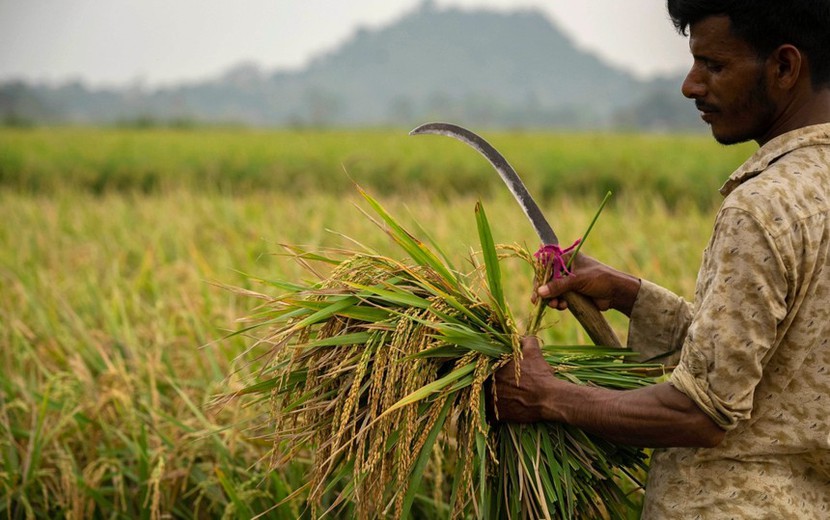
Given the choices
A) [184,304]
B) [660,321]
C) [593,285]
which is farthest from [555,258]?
[184,304]

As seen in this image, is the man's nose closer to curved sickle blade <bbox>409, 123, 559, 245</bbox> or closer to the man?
the man

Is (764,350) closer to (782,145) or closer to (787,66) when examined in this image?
(782,145)

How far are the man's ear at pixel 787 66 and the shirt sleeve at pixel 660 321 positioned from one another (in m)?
0.50

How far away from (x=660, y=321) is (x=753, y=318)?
0.48m

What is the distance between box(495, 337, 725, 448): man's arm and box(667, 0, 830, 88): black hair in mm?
551

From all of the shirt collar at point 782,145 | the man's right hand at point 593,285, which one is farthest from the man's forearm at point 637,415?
the shirt collar at point 782,145

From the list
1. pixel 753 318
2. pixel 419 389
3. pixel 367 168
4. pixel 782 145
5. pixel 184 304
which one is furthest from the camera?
pixel 367 168

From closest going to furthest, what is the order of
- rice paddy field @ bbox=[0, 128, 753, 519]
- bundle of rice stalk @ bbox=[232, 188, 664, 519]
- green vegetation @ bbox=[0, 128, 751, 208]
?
bundle of rice stalk @ bbox=[232, 188, 664, 519] < rice paddy field @ bbox=[0, 128, 753, 519] < green vegetation @ bbox=[0, 128, 751, 208]

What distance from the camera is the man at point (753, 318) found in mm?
1206

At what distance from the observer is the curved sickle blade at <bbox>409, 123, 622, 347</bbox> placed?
1.61 m

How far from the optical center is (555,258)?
1635mm

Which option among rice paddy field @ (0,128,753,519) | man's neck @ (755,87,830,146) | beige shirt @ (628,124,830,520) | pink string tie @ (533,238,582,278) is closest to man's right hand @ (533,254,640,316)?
pink string tie @ (533,238,582,278)

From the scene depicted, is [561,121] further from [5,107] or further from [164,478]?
[164,478]

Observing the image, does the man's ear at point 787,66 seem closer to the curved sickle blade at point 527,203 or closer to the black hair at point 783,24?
the black hair at point 783,24
